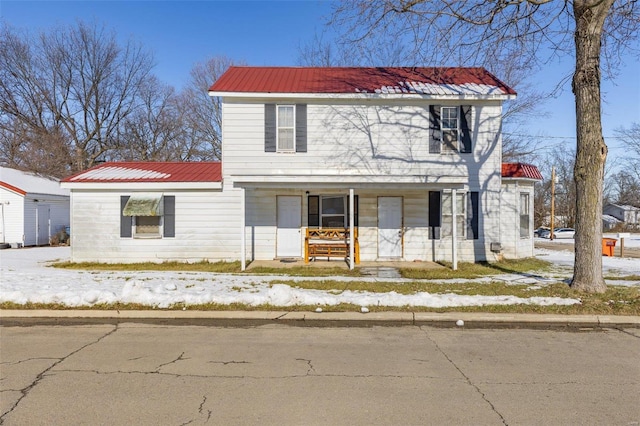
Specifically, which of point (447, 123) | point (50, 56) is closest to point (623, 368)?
point (447, 123)

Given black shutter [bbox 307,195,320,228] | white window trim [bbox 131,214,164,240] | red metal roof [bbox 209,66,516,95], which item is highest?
red metal roof [bbox 209,66,516,95]

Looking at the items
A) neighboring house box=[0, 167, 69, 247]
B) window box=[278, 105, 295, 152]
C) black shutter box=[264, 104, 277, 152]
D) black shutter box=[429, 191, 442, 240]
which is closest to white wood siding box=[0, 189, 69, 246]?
neighboring house box=[0, 167, 69, 247]

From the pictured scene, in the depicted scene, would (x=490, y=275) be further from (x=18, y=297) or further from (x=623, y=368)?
(x=18, y=297)

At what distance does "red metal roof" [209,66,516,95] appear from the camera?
13.5 metres

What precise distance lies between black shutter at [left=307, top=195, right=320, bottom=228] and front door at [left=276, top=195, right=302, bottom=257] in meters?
0.31

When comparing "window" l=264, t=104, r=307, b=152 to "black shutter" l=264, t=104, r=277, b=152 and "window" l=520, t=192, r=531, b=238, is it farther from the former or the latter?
"window" l=520, t=192, r=531, b=238

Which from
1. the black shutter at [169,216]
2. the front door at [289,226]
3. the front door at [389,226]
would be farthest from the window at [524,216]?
the black shutter at [169,216]

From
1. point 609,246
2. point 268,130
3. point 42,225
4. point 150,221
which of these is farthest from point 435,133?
point 42,225

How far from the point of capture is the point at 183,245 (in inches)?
539

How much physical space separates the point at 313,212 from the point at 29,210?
15.6 metres

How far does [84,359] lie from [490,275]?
31.8 feet

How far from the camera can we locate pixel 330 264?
505 inches

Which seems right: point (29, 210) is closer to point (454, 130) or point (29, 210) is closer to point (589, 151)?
point (454, 130)

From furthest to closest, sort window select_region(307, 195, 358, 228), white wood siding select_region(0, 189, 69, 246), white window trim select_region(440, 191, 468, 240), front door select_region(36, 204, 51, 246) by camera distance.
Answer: front door select_region(36, 204, 51, 246) < white wood siding select_region(0, 189, 69, 246) < window select_region(307, 195, 358, 228) < white window trim select_region(440, 191, 468, 240)
